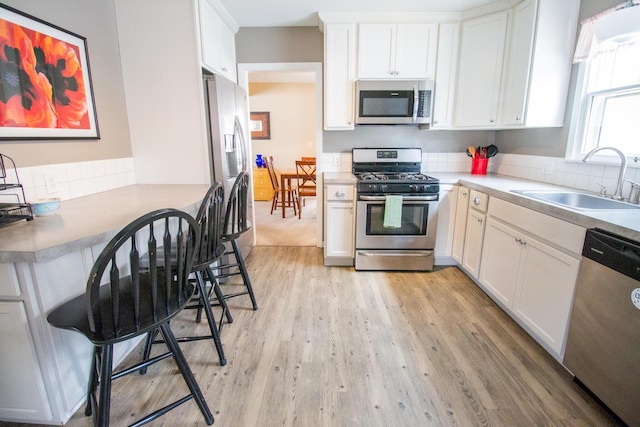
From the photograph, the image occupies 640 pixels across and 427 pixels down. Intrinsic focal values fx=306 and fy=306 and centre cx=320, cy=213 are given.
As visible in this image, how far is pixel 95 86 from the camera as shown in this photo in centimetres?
217

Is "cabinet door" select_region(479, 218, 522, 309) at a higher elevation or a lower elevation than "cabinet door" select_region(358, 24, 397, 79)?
lower

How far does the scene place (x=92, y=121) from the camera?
213 cm

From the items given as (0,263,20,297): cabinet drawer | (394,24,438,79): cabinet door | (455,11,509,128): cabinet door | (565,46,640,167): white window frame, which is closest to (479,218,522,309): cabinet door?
(565,46,640,167): white window frame

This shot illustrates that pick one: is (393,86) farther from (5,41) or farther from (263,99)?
(263,99)

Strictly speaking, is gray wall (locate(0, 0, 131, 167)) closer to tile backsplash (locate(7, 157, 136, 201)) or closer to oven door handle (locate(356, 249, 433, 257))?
tile backsplash (locate(7, 157, 136, 201))

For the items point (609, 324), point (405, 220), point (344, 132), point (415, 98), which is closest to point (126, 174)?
point (344, 132)

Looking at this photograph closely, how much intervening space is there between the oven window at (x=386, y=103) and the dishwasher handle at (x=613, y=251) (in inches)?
76.2

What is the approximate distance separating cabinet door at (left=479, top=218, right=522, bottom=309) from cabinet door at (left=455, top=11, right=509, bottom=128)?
1149mm

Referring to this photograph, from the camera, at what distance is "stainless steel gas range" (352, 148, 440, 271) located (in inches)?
110

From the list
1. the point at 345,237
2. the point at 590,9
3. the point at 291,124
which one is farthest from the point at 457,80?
the point at 291,124

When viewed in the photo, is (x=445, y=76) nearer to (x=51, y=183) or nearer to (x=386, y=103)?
(x=386, y=103)

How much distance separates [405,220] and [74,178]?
8.48ft

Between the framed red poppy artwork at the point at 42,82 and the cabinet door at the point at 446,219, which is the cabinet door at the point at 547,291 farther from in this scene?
the framed red poppy artwork at the point at 42,82

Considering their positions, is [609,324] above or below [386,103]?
below
